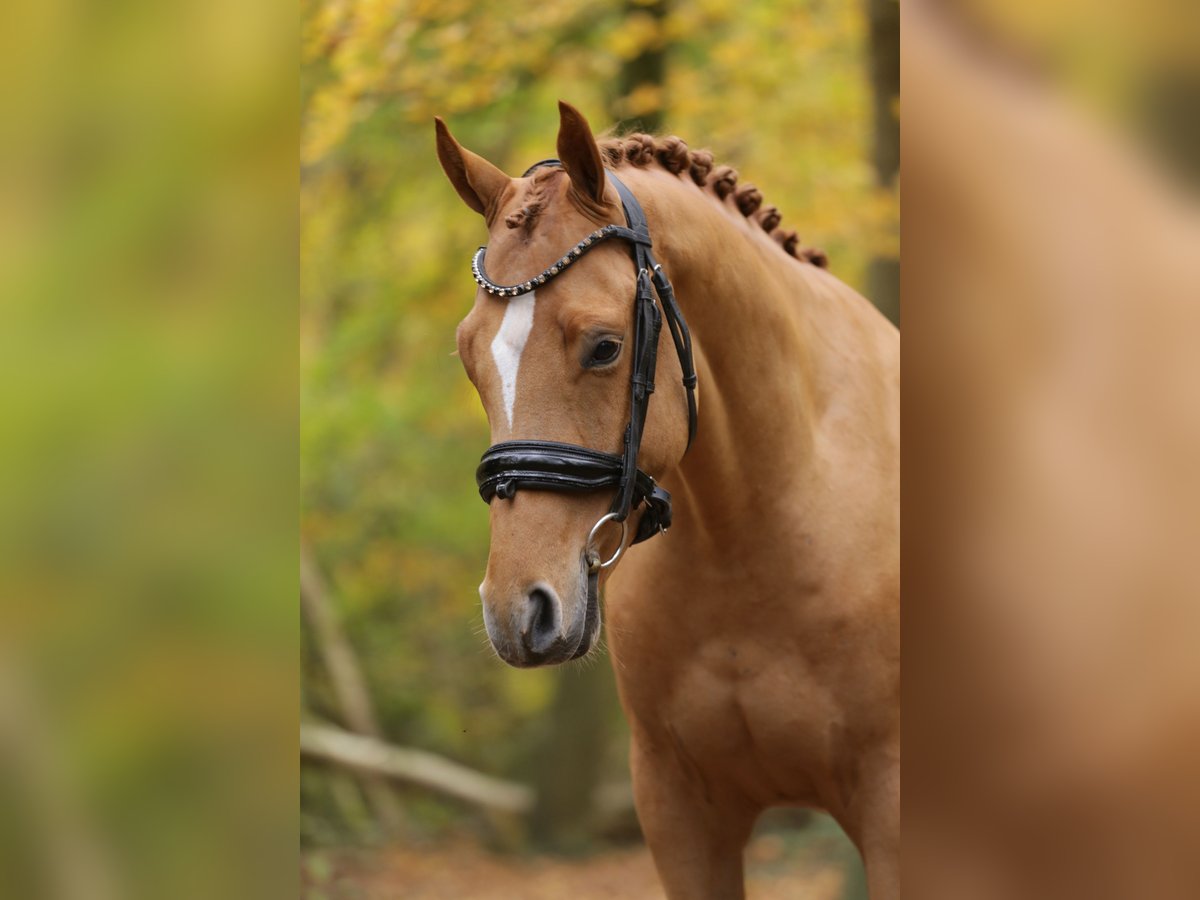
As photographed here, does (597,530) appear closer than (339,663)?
Yes

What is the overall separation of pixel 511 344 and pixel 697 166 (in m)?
0.79

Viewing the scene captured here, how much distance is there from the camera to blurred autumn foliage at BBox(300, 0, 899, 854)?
227 inches

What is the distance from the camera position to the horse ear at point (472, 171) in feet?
7.77

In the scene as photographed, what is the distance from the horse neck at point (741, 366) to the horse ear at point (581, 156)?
0.18m

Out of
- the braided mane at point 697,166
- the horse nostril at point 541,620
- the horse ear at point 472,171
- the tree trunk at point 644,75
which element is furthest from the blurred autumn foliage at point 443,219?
the horse nostril at point 541,620

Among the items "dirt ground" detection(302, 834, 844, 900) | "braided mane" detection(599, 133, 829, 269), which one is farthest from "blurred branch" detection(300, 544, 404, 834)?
"braided mane" detection(599, 133, 829, 269)

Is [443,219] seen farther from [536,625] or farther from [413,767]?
[536,625]

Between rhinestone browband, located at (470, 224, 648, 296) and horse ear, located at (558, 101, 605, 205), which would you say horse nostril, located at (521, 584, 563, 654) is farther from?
horse ear, located at (558, 101, 605, 205)

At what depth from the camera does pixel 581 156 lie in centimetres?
222

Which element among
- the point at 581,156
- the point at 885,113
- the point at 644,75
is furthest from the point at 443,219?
the point at 581,156
